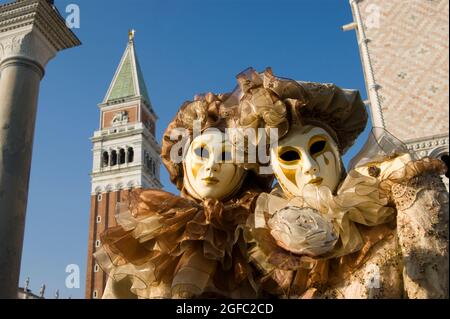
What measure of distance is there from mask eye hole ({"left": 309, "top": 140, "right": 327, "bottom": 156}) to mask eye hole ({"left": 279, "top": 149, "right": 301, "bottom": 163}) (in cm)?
5

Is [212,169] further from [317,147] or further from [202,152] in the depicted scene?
[317,147]

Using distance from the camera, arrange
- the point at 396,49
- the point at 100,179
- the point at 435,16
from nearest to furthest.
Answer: the point at 435,16 < the point at 396,49 < the point at 100,179

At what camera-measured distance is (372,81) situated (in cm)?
562

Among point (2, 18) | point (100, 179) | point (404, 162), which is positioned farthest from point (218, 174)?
point (100, 179)

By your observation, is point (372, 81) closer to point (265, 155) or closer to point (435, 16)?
point (435, 16)

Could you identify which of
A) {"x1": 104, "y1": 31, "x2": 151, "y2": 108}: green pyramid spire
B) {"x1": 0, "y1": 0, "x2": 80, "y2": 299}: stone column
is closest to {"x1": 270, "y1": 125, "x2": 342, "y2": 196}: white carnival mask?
{"x1": 0, "y1": 0, "x2": 80, "y2": 299}: stone column

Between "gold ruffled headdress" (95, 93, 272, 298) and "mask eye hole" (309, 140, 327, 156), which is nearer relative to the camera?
"gold ruffled headdress" (95, 93, 272, 298)

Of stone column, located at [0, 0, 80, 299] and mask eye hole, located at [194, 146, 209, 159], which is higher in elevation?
stone column, located at [0, 0, 80, 299]

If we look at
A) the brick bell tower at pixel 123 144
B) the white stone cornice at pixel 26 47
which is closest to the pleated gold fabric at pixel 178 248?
the white stone cornice at pixel 26 47

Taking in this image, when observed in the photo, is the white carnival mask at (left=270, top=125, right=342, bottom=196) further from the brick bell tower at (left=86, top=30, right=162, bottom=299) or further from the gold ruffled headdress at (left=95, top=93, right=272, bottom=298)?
the brick bell tower at (left=86, top=30, right=162, bottom=299)

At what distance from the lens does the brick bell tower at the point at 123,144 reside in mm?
28547

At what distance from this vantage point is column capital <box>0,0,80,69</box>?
504 cm
